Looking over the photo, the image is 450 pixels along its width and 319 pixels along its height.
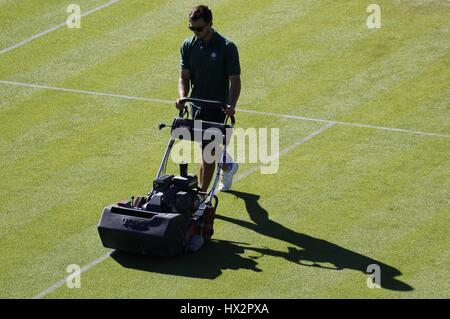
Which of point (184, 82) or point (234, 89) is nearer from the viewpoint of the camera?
point (234, 89)

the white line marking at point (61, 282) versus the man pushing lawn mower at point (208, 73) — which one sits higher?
the man pushing lawn mower at point (208, 73)

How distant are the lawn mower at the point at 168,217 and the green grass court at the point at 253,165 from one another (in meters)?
0.22

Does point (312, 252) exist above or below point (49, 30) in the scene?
below

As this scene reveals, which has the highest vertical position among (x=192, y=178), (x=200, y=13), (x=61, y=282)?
(x=200, y=13)

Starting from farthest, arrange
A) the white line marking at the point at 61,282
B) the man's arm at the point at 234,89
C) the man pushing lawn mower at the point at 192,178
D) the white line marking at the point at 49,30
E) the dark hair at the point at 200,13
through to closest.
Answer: the white line marking at the point at 49,30
the man's arm at the point at 234,89
the dark hair at the point at 200,13
the man pushing lawn mower at the point at 192,178
the white line marking at the point at 61,282

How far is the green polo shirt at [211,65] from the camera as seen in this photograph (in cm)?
1354

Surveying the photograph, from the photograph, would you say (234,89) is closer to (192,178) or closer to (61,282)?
(192,178)

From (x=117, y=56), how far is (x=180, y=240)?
740 centimetres

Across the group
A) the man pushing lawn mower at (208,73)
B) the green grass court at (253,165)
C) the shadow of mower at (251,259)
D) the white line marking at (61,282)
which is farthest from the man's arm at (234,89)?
the white line marking at (61,282)

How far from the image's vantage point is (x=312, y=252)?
1276 centimetres

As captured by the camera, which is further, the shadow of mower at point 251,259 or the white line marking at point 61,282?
the shadow of mower at point 251,259

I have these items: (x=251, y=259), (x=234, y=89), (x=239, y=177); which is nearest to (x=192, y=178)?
(x=251, y=259)

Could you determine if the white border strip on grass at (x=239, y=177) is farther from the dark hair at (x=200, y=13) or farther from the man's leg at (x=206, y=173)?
the dark hair at (x=200, y=13)

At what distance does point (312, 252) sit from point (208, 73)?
A: 260cm
